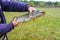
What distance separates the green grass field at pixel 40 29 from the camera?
6.88ft

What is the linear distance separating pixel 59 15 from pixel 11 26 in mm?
1229

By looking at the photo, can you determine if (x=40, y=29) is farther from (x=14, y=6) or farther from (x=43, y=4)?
(x=14, y=6)

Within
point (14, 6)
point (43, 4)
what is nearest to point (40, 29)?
point (43, 4)

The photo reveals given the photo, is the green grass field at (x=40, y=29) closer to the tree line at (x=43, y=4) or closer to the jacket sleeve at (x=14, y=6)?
the tree line at (x=43, y=4)

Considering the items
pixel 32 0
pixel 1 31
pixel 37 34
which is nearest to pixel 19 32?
pixel 37 34

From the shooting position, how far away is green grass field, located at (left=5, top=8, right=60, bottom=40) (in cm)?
210

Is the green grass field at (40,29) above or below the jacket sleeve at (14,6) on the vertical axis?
below

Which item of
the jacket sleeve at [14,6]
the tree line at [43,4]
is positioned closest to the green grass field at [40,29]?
the tree line at [43,4]

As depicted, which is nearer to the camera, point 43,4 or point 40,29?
Result: point 40,29

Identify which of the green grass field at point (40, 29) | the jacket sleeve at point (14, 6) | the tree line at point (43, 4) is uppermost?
the jacket sleeve at point (14, 6)

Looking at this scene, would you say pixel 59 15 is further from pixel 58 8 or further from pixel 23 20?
pixel 23 20

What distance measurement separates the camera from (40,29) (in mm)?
2141

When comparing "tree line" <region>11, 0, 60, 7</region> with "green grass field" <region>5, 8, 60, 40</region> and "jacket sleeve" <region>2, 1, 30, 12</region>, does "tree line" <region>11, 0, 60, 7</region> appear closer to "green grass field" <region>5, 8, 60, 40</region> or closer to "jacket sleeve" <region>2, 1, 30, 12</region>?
"green grass field" <region>5, 8, 60, 40</region>

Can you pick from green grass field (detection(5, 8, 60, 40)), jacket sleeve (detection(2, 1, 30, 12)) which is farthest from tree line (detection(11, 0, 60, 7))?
jacket sleeve (detection(2, 1, 30, 12))
